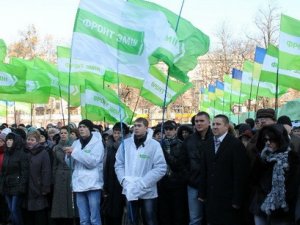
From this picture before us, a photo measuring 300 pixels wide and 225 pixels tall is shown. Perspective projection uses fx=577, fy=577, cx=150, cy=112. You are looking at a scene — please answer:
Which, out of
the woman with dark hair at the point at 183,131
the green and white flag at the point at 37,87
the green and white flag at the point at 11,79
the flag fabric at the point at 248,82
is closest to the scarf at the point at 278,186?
the woman with dark hair at the point at 183,131

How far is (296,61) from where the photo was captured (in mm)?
11414

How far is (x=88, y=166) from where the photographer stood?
870cm

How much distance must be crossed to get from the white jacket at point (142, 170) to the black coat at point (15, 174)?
216cm

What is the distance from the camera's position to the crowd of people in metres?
6.26

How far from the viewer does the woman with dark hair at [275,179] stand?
603cm

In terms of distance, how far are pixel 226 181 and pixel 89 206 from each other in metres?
2.62

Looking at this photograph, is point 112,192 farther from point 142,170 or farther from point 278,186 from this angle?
point 278,186

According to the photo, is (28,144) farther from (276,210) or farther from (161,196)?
(276,210)

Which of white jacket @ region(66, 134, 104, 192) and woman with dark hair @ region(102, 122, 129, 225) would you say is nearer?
white jacket @ region(66, 134, 104, 192)

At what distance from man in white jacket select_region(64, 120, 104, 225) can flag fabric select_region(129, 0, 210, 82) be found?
1.57 metres

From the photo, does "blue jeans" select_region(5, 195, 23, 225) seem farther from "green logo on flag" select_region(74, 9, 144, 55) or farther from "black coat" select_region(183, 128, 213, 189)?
"black coat" select_region(183, 128, 213, 189)

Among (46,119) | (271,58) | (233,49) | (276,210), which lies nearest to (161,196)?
(276,210)

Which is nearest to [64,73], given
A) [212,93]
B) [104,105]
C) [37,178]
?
[104,105]

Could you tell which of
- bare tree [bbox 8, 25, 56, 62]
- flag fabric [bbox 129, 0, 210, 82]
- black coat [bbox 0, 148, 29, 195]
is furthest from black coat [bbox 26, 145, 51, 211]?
bare tree [bbox 8, 25, 56, 62]
